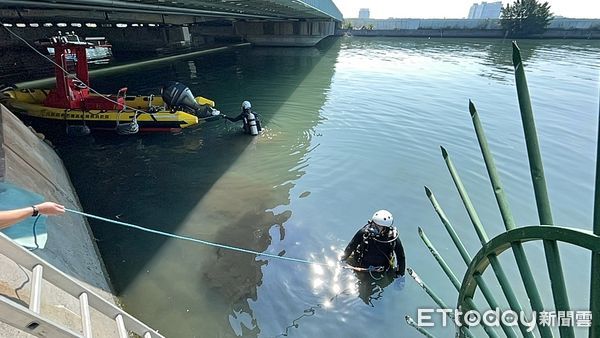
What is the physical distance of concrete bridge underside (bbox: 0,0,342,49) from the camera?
1677cm

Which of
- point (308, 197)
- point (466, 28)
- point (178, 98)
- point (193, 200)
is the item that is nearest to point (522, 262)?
point (308, 197)

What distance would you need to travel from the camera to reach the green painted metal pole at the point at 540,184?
1.24 meters

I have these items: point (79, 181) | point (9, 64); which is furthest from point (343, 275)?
point (9, 64)

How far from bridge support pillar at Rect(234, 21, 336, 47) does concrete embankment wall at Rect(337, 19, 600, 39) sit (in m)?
24.8

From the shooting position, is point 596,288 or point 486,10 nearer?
point 596,288

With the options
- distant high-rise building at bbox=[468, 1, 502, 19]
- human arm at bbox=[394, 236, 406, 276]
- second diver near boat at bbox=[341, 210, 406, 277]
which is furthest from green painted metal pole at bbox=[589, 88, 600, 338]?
distant high-rise building at bbox=[468, 1, 502, 19]

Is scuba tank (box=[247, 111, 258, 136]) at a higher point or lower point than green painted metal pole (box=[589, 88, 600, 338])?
lower

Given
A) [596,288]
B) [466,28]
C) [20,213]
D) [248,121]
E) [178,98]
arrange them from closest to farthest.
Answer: [596,288]
[20,213]
[178,98]
[248,121]
[466,28]

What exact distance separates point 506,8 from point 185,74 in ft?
164

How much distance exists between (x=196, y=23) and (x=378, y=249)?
30.4 metres

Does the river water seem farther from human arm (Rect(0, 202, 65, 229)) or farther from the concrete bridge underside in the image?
the concrete bridge underside

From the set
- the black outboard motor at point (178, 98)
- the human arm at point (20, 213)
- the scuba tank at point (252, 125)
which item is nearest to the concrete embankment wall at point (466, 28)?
the scuba tank at point (252, 125)

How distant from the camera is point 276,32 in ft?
130

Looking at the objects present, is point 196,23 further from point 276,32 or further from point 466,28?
point 466,28
